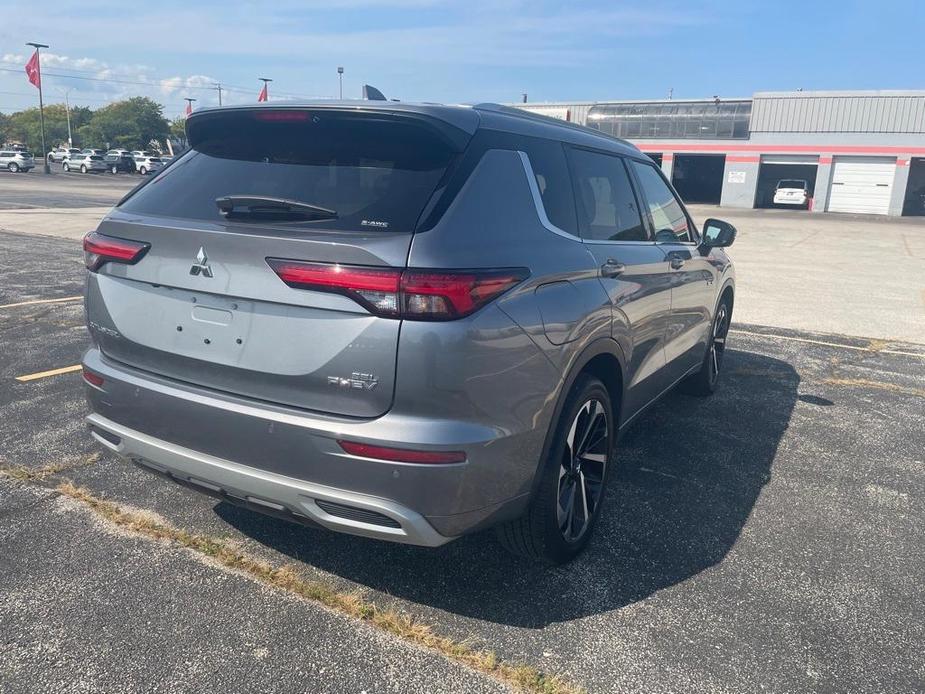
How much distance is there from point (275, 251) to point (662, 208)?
9.30ft

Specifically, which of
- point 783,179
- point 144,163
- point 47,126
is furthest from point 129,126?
point 783,179

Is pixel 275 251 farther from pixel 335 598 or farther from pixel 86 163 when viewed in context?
pixel 86 163

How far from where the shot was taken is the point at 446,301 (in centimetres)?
234

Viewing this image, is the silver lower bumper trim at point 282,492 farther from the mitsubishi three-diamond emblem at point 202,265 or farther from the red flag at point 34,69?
the red flag at point 34,69

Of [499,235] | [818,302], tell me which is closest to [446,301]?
[499,235]

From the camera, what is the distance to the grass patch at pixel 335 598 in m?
2.49

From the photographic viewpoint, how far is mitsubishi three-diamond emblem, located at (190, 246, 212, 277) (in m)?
2.56

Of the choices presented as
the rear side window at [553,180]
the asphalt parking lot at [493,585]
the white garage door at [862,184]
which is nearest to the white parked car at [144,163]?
the white garage door at [862,184]

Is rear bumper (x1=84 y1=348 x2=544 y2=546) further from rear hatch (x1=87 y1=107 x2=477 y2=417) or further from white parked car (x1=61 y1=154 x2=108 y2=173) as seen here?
white parked car (x1=61 y1=154 x2=108 y2=173)

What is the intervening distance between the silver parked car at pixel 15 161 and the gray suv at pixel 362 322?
5886 centimetres

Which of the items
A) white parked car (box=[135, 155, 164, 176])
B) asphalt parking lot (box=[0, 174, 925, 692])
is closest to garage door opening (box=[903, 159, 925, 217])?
asphalt parking lot (box=[0, 174, 925, 692])

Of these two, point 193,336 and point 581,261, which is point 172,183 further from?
point 581,261

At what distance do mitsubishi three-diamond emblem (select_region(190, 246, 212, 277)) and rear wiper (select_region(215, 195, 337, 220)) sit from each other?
0.58 ft

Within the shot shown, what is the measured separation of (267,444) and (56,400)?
3.19 meters
